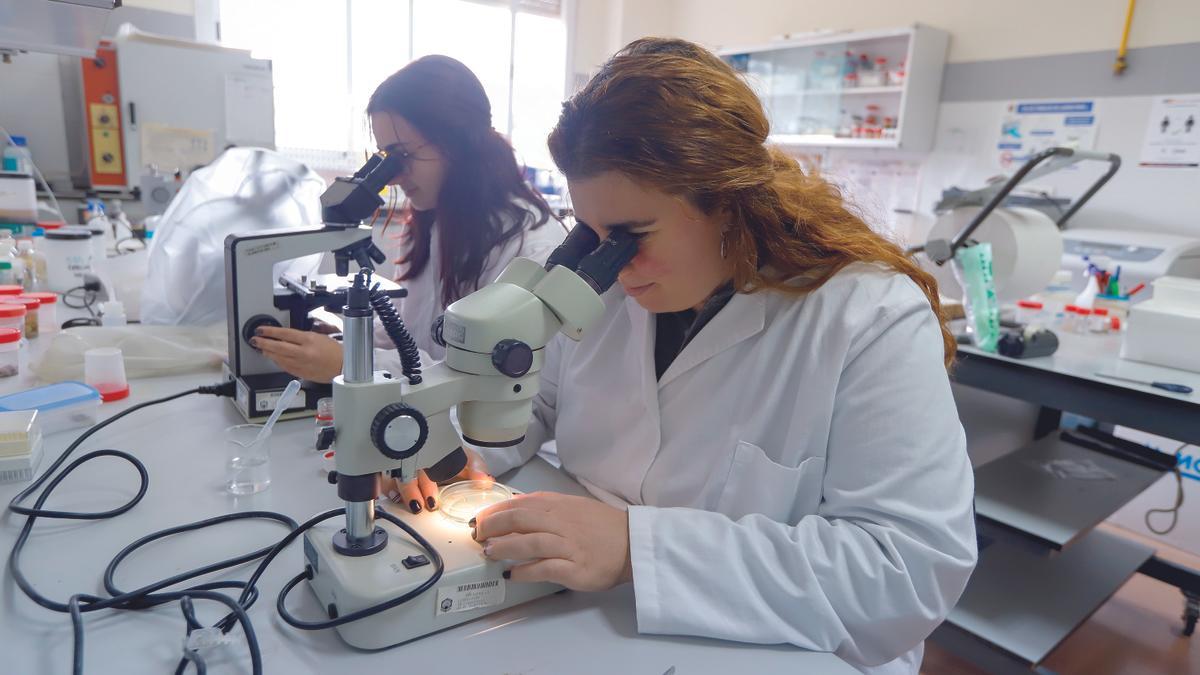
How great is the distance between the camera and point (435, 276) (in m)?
1.65

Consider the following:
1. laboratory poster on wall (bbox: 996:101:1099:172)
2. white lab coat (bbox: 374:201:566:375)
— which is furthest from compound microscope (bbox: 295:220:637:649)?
laboratory poster on wall (bbox: 996:101:1099:172)

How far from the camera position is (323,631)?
632 millimetres

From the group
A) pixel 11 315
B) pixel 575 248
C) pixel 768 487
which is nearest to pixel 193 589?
pixel 575 248

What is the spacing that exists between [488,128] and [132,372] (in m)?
0.85

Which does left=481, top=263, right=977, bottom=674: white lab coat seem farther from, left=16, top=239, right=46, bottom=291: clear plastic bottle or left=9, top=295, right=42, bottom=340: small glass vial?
left=16, top=239, right=46, bottom=291: clear plastic bottle

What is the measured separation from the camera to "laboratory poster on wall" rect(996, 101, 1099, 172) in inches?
128

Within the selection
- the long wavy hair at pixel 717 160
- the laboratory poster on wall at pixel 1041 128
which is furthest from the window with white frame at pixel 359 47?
the long wavy hair at pixel 717 160

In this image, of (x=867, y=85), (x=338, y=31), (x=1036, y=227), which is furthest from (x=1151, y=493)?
(x=338, y=31)

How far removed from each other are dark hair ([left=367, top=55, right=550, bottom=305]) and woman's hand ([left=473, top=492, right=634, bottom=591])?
0.85 m

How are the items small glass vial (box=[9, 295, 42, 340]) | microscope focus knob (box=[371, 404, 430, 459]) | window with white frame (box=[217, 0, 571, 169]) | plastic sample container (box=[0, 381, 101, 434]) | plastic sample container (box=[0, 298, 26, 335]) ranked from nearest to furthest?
1. microscope focus knob (box=[371, 404, 430, 459])
2. plastic sample container (box=[0, 381, 101, 434])
3. plastic sample container (box=[0, 298, 26, 335])
4. small glass vial (box=[9, 295, 42, 340])
5. window with white frame (box=[217, 0, 571, 169])

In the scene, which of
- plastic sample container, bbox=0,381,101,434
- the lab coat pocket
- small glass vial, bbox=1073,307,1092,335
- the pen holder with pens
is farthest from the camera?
small glass vial, bbox=1073,307,1092,335

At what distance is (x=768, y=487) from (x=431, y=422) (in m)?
0.41

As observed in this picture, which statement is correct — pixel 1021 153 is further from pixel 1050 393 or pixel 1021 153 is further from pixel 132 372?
pixel 132 372

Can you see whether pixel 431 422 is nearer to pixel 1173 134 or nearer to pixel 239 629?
pixel 239 629
